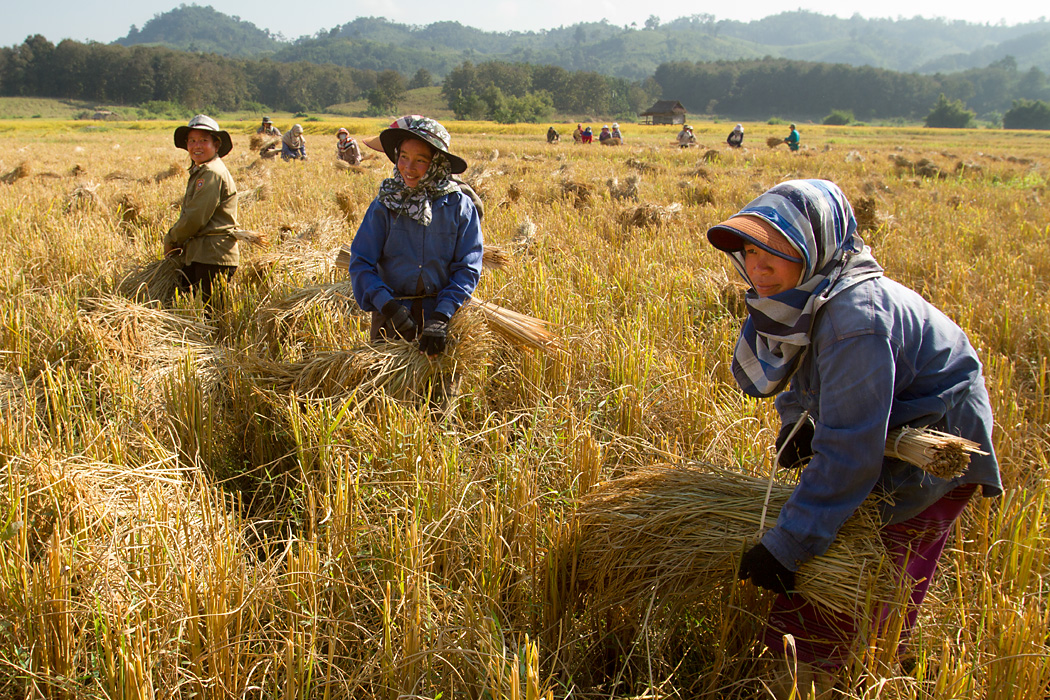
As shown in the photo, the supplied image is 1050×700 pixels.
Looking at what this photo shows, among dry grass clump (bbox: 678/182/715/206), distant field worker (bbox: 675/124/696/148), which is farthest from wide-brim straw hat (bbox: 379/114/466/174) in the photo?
distant field worker (bbox: 675/124/696/148)

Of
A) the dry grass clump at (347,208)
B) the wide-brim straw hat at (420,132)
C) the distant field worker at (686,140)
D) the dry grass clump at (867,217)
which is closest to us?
the wide-brim straw hat at (420,132)

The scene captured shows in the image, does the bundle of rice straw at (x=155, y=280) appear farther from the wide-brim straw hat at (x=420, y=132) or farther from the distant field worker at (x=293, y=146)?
the distant field worker at (x=293, y=146)

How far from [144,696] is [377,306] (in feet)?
6.46

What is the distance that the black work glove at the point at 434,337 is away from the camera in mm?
3002

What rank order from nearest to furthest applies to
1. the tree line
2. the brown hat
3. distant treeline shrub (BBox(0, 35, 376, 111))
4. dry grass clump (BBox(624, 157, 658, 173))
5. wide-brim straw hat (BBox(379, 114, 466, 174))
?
the brown hat → wide-brim straw hat (BBox(379, 114, 466, 174)) → dry grass clump (BBox(624, 157, 658, 173)) → distant treeline shrub (BBox(0, 35, 376, 111)) → the tree line

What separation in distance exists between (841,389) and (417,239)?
2291 millimetres

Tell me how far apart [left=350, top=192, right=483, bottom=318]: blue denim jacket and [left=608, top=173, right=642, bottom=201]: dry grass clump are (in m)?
6.90

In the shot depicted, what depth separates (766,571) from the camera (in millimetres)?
1633

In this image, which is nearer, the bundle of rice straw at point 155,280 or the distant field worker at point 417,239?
the distant field worker at point 417,239

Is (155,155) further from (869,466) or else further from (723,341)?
(869,466)

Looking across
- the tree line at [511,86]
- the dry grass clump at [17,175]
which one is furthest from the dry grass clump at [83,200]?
the tree line at [511,86]

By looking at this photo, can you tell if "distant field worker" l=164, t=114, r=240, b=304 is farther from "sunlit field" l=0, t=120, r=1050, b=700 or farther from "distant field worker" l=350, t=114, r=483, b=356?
"distant field worker" l=350, t=114, r=483, b=356

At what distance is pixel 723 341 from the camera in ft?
12.5

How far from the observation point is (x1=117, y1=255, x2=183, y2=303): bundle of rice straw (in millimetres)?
4891
